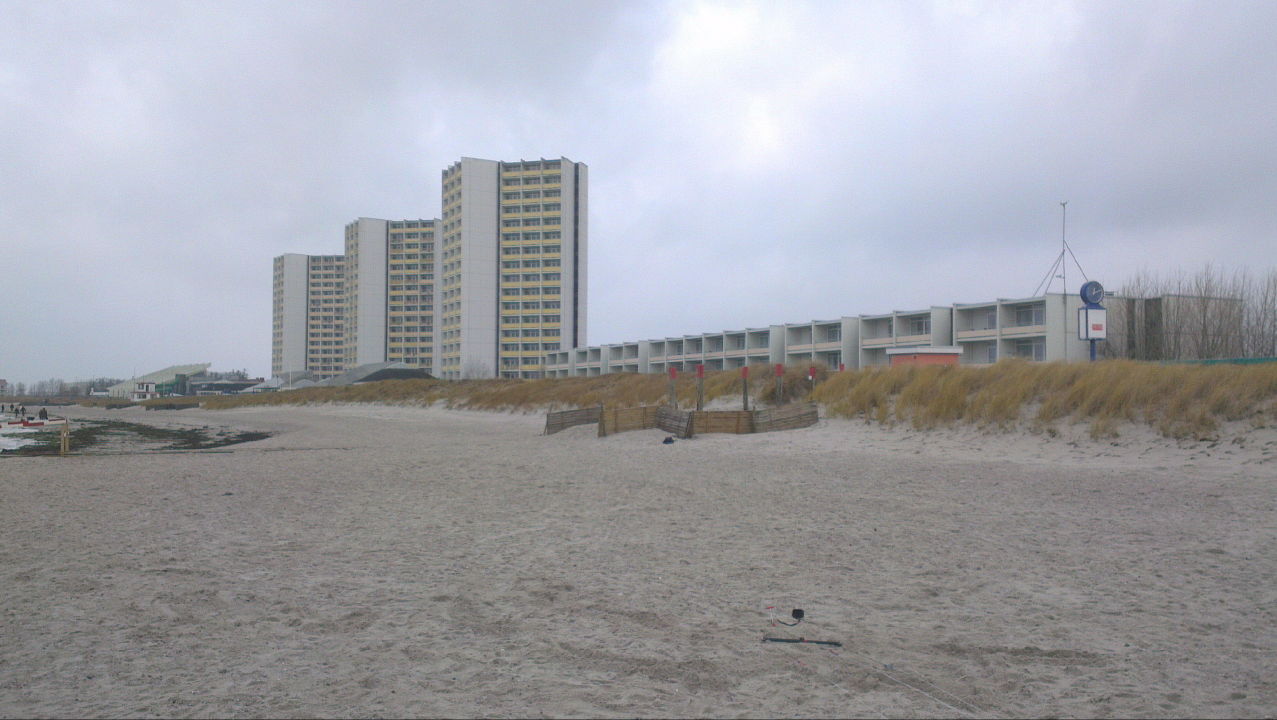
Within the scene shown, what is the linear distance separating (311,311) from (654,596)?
17762 centimetres

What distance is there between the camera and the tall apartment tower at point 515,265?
105 metres

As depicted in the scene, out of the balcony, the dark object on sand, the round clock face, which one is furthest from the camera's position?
the balcony

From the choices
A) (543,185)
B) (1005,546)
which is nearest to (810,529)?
(1005,546)

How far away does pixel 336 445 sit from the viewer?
24141 millimetres

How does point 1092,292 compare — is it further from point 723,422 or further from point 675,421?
point 675,421

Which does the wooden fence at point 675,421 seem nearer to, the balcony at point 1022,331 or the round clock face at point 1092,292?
the round clock face at point 1092,292

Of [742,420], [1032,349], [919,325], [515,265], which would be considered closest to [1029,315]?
[1032,349]

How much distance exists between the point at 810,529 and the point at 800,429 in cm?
1283

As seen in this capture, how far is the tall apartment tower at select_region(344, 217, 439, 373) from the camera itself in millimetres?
130875

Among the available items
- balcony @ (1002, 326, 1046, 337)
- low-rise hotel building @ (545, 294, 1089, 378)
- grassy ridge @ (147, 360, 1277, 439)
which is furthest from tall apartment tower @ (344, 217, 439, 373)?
grassy ridge @ (147, 360, 1277, 439)

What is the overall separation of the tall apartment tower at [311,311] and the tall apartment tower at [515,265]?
69228mm

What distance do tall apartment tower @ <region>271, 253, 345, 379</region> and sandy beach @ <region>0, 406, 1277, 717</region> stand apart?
538 feet

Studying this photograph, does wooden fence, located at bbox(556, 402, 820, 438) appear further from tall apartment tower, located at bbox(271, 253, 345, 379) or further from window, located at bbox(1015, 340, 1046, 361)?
tall apartment tower, located at bbox(271, 253, 345, 379)

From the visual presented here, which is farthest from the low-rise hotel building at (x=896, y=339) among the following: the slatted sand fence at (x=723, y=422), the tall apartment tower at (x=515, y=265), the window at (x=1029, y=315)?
the tall apartment tower at (x=515, y=265)
